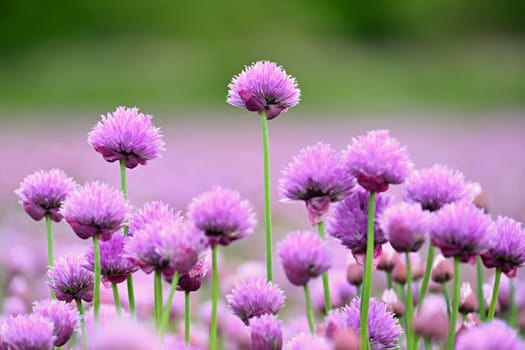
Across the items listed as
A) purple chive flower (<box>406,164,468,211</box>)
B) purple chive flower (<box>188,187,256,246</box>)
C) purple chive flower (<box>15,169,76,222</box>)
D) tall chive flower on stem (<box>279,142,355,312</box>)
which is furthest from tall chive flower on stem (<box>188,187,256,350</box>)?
purple chive flower (<box>15,169,76,222</box>)

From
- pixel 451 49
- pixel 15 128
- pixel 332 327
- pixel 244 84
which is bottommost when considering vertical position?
pixel 332 327

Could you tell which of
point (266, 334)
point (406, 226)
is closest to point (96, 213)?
point (266, 334)

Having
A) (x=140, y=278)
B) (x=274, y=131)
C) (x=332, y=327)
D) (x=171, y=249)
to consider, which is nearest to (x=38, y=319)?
(x=171, y=249)

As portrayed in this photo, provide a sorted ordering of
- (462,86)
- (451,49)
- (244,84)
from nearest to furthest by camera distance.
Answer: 1. (244,84)
2. (462,86)
3. (451,49)

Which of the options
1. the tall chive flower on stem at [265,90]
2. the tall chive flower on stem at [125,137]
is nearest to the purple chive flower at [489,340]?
the tall chive flower on stem at [265,90]

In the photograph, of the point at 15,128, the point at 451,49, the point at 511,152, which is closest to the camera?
the point at 511,152

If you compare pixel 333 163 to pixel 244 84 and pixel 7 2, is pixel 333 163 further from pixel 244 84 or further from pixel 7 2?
pixel 7 2

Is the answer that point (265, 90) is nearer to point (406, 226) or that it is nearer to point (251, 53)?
point (406, 226)

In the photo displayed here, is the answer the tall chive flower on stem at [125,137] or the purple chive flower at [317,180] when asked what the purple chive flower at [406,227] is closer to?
the purple chive flower at [317,180]
